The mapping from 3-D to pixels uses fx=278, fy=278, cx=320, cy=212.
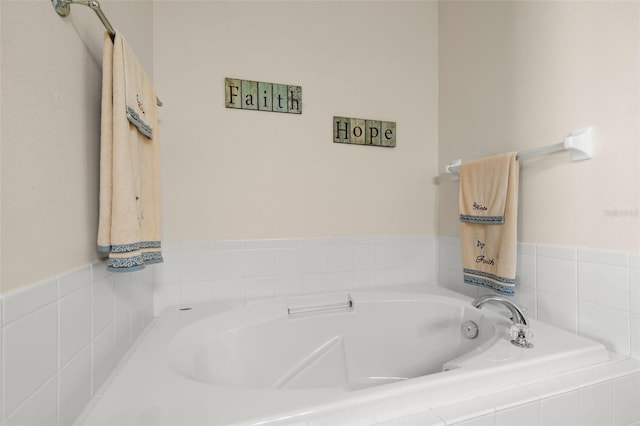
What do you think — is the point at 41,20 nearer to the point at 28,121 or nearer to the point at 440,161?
the point at 28,121

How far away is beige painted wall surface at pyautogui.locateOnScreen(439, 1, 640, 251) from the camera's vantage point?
87cm

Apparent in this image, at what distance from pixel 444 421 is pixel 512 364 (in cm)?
31

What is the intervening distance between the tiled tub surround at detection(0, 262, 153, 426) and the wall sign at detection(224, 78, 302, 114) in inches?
37.2

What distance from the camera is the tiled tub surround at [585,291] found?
86 cm

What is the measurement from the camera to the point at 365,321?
134 centimetres

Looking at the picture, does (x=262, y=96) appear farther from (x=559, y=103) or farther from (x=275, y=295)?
(x=559, y=103)

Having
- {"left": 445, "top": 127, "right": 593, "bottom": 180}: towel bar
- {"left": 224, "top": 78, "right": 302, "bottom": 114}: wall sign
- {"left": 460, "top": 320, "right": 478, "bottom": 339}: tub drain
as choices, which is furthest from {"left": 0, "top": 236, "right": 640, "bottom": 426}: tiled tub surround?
{"left": 224, "top": 78, "right": 302, "bottom": 114}: wall sign

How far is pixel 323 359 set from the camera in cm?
124

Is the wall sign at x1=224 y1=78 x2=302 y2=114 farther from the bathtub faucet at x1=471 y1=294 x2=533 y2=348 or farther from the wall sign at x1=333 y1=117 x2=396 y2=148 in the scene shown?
the bathtub faucet at x1=471 y1=294 x2=533 y2=348

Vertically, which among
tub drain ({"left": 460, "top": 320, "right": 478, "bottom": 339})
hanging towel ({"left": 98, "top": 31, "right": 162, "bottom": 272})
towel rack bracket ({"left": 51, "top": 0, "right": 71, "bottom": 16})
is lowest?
tub drain ({"left": 460, "top": 320, "right": 478, "bottom": 339})

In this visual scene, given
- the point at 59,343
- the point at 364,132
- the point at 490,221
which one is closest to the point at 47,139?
the point at 59,343

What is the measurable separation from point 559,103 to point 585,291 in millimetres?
690

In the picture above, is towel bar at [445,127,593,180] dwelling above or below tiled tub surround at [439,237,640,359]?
above

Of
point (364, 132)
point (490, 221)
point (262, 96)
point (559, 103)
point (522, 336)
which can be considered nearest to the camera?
point (522, 336)
